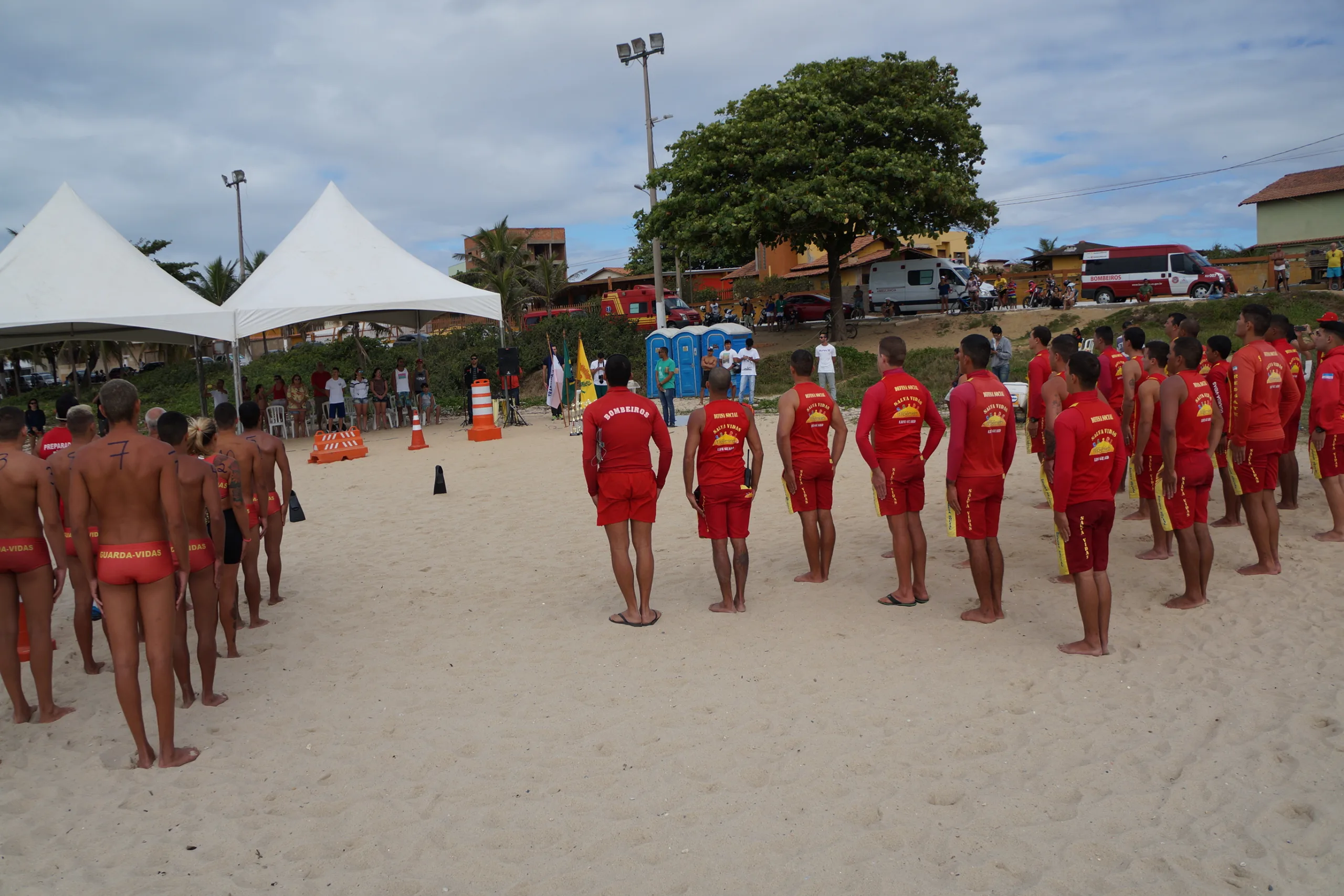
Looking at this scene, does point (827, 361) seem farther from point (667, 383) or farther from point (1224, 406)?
point (1224, 406)

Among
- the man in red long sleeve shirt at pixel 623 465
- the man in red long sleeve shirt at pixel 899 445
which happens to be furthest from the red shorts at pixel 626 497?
the man in red long sleeve shirt at pixel 899 445

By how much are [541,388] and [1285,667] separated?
80.7 feet

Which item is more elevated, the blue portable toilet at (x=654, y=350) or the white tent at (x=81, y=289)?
the white tent at (x=81, y=289)

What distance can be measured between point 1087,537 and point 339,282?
15.6 meters

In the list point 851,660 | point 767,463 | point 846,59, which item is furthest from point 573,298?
point 851,660

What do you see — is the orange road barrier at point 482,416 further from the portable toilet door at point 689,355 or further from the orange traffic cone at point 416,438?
the portable toilet door at point 689,355

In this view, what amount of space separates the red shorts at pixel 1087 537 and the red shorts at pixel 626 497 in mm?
2532

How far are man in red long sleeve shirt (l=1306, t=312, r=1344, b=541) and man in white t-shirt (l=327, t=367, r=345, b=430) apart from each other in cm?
1704

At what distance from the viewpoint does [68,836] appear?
3.68m

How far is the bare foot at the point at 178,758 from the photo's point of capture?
13.8 ft

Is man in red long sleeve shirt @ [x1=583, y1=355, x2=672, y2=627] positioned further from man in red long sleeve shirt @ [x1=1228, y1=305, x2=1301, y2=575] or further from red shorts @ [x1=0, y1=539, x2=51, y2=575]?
man in red long sleeve shirt @ [x1=1228, y1=305, x2=1301, y2=575]

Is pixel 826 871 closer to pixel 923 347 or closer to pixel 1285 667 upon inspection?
pixel 1285 667

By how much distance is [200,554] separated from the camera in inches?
184

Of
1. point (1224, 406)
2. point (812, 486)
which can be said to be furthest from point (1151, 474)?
point (812, 486)
